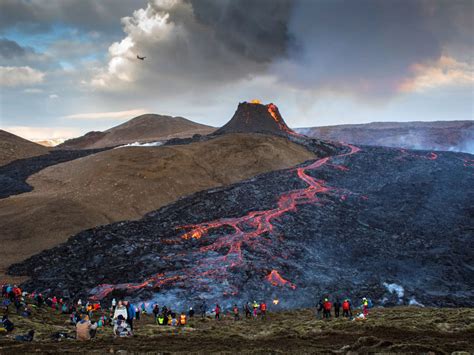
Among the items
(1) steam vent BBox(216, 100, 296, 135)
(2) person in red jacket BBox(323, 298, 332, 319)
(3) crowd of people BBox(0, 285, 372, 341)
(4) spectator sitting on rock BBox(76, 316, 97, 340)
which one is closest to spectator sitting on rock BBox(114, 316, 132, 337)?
(3) crowd of people BBox(0, 285, 372, 341)

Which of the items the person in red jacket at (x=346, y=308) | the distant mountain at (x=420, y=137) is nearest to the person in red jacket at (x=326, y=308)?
the person in red jacket at (x=346, y=308)

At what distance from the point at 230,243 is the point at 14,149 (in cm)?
7904

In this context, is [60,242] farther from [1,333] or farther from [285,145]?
[285,145]

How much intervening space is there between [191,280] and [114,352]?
25.2m

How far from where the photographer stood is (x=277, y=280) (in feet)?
131

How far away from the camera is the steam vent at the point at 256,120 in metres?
106

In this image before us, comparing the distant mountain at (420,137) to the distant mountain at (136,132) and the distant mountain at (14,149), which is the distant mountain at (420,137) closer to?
the distant mountain at (136,132)

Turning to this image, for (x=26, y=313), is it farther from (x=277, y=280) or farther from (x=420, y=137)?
(x=420, y=137)

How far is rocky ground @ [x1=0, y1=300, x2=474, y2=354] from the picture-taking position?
15.6 metres

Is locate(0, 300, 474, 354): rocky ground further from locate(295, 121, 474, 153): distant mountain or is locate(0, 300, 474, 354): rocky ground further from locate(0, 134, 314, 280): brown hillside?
locate(295, 121, 474, 153): distant mountain

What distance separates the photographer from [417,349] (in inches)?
579

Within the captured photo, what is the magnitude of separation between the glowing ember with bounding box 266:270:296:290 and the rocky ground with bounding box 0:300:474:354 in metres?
14.0

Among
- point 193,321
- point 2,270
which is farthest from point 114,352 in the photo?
point 2,270

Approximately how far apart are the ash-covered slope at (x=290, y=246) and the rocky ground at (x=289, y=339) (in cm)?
1363
